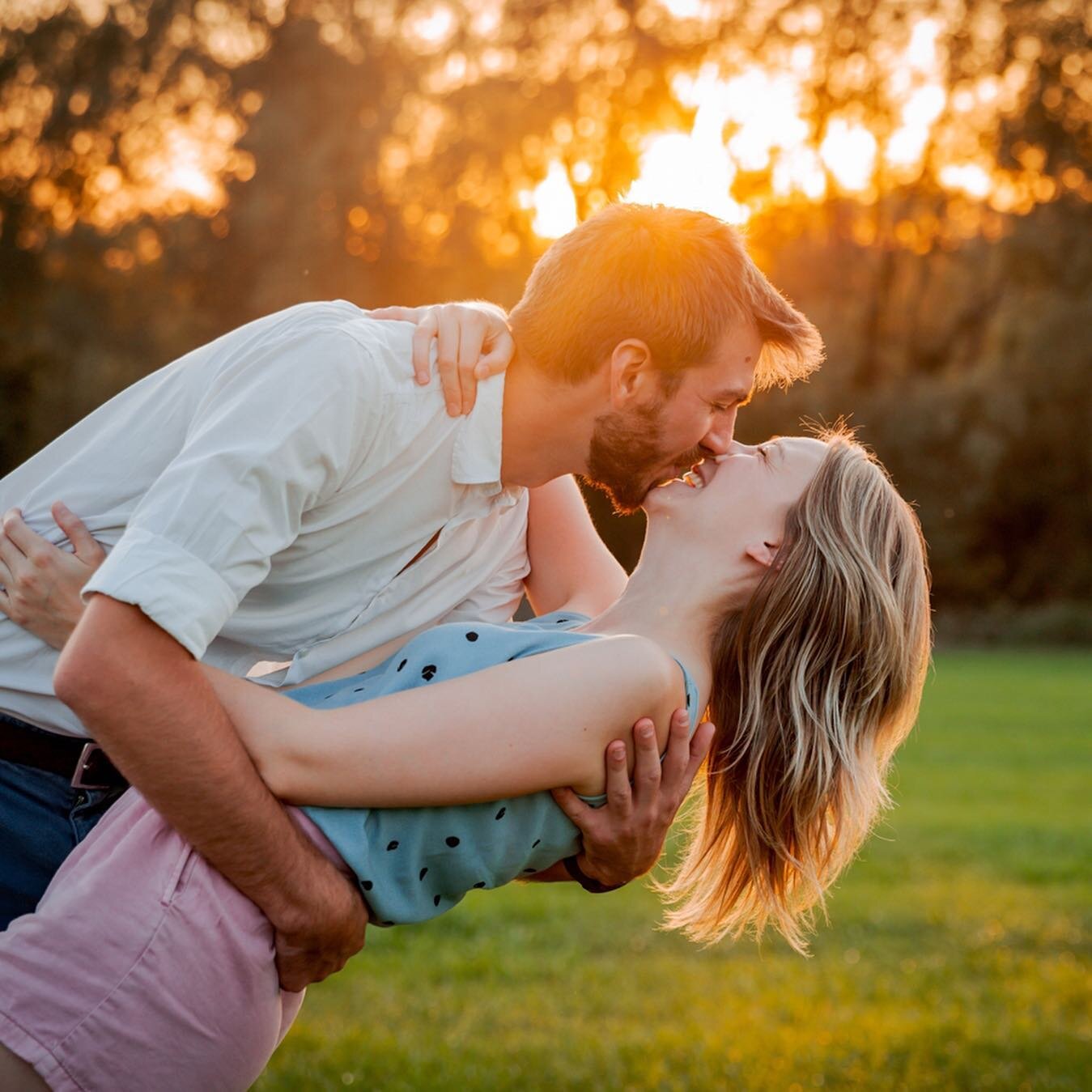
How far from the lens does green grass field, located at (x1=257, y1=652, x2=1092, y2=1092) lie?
5.52 m

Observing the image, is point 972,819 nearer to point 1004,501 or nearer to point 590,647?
point 590,647

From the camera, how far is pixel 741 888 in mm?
3338

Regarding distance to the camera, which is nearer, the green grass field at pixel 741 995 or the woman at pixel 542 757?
the woman at pixel 542 757

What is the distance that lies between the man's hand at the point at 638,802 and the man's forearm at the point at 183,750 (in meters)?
0.59

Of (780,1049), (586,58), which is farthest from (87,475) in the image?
(586,58)

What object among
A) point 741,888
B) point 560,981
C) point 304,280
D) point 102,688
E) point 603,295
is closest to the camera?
point 102,688

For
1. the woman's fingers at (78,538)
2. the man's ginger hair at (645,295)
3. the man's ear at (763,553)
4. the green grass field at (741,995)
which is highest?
the man's ginger hair at (645,295)

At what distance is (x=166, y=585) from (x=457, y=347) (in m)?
0.91

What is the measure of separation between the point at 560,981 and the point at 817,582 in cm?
456

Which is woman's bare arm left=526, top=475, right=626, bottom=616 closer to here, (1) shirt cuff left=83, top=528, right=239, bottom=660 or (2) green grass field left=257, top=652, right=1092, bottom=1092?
(1) shirt cuff left=83, top=528, right=239, bottom=660

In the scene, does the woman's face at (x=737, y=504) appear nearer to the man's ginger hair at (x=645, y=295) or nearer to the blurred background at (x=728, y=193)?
the man's ginger hair at (x=645, y=295)

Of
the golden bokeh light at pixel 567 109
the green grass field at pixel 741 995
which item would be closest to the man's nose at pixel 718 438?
the green grass field at pixel 741 995

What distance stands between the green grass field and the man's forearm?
309cm

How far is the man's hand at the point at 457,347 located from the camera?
2777 mm
